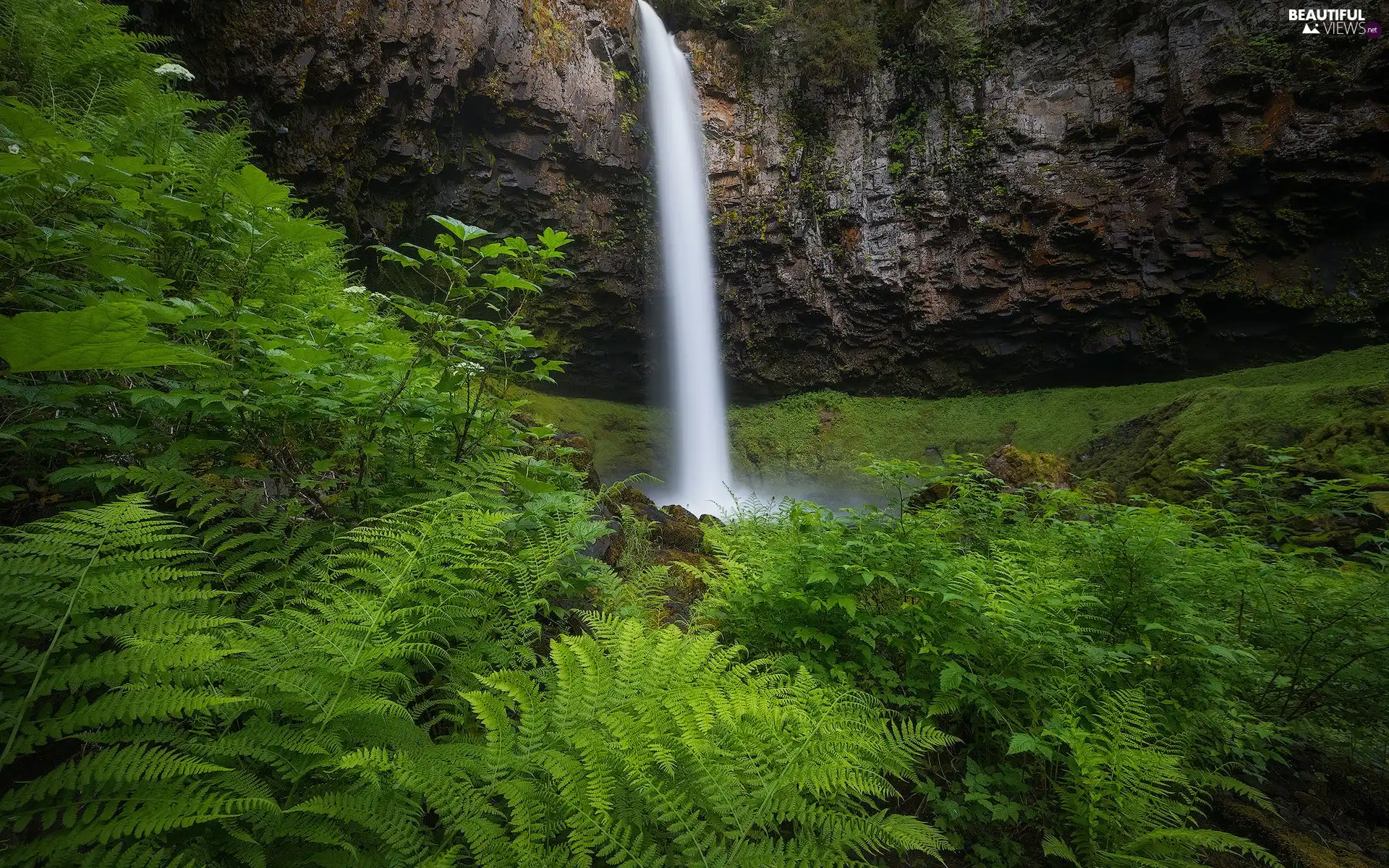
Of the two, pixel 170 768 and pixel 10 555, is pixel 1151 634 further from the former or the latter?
pixel 10 555

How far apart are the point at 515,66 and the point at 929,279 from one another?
1280 centimetres

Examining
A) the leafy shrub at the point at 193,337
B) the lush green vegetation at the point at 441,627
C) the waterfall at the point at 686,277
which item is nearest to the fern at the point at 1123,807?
the lush green vegetation at the point at 441,627

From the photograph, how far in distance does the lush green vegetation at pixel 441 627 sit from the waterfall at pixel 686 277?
11696 mm

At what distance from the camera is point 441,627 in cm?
159

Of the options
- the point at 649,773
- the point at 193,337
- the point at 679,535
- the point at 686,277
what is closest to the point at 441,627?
the point at 649,773

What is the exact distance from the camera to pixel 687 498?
15.4 m

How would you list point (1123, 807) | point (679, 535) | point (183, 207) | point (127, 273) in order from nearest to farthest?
point (1123, 807), point (127, 273), point (183, 207), point (679, 535)

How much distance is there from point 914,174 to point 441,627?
18.1m

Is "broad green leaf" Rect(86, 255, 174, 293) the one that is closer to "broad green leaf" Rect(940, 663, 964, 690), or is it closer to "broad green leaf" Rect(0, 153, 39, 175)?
"broad green leaf" Rect(0, 153, 39, 175)

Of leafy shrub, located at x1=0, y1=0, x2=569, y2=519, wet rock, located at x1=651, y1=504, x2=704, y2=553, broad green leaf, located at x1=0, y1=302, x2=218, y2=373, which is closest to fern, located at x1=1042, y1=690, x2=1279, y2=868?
leafy shrub, located at x1=0, y1=0, x2=569, y2=519

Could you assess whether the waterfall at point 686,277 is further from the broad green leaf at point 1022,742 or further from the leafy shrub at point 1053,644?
the broad green leaf at point 1022,742

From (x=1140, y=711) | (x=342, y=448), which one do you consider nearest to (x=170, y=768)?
(x=342, y=448)

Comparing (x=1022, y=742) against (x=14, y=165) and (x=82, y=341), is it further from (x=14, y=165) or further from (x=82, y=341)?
(x=14, y=165)

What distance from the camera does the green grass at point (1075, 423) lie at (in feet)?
23.6
